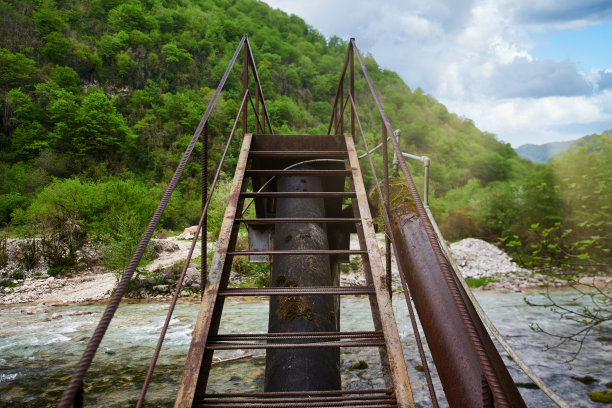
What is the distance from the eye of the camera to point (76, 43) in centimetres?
4959

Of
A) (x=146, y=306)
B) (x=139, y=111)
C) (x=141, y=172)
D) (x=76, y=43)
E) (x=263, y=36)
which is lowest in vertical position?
(x=146, y=306)

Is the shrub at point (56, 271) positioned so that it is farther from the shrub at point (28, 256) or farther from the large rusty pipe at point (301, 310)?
the large rusty pipe at point (301, 310)

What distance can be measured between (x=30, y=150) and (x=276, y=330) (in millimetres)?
45971

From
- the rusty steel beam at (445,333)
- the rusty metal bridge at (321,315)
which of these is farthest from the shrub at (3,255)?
the rusty steel beam at (445,333)

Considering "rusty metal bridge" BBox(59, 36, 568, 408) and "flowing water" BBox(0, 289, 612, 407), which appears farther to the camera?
"flowing water" BBox(0, 289, 612, 407)

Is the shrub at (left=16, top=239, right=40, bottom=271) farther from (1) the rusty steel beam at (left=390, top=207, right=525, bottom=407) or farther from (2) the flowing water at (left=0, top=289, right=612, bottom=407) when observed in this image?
(1) the rusty steel beam at (left=390, top=207, right=525, bottom=407)

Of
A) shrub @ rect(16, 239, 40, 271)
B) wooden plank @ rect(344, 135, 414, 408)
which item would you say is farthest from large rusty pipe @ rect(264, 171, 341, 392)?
shrub @ rect(16, 239, 40, 271)

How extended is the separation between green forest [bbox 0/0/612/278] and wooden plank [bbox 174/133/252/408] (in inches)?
155

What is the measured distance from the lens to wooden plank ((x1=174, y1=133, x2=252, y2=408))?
6.28 ft

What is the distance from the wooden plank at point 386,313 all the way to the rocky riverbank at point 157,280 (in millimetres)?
11911

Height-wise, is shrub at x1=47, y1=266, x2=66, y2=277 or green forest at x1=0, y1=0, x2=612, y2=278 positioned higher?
green forest at x1=0, y1=0, x2=612, y2=278

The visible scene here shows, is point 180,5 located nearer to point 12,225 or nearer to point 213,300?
point 12,225

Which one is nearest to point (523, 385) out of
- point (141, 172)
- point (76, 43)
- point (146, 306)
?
point (146, 306)

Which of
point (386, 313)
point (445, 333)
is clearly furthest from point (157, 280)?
point (445, 333)
